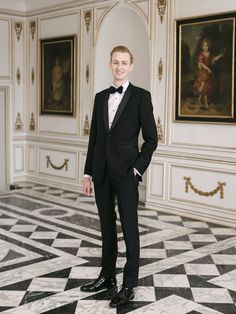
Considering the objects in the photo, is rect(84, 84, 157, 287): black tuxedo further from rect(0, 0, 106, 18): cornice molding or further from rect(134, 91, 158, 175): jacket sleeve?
rect(0, 0, 106, 18): cornice molding

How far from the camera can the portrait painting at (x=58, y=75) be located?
8.07 meters

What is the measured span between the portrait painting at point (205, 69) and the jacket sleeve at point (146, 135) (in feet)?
8.79

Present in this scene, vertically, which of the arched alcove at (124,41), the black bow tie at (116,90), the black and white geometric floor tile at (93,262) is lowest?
the black and white geometric floor tile at (93,262)

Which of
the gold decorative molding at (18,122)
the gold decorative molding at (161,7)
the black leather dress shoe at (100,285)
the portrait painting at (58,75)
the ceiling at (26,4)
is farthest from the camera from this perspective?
the gold decorative molding at (18,122)

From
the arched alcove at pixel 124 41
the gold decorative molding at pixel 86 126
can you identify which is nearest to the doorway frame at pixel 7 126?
the gold decorative molding at pixel 86 126

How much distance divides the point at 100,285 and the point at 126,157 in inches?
40.5

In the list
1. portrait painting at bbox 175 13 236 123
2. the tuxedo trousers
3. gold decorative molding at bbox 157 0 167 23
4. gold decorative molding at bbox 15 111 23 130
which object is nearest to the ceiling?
gold decorative molding at bbox 15 111 23 130

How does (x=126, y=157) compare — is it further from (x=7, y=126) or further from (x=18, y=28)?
(x=18, y=28)

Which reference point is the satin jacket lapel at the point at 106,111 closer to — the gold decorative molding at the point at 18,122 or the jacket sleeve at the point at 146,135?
the jacket sleeve at the point at 146,135

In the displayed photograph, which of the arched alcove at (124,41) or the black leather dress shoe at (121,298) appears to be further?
the arched alcove at (124,41)

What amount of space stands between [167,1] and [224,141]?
200 cm

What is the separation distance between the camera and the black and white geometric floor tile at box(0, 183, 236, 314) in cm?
360

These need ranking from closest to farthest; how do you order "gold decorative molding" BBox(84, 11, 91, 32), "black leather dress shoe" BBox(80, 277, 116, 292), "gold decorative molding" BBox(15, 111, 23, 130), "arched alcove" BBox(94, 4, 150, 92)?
"black leather dress shoe" BBox(80, 277, 116, 292) < "arched alcove" BBox(94, 4, 150, 92) < "gold decorative molding" BBox(84, 11, 91, 32) < "gold decorative molding" BBox(15, 111, 23, 130)

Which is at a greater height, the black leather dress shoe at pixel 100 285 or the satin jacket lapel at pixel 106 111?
the satin jacket lapel at pixel 106 111
